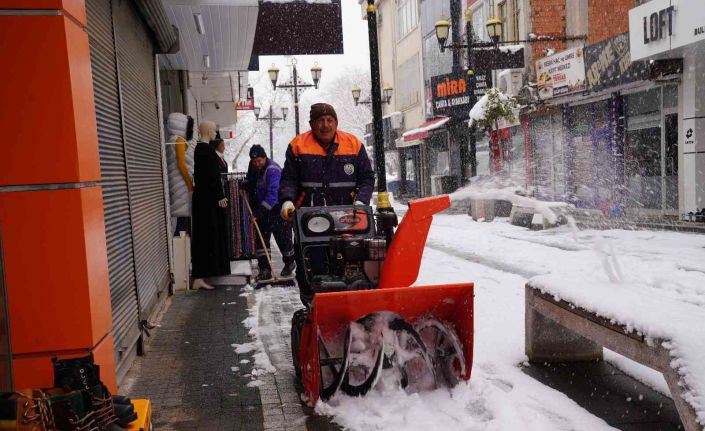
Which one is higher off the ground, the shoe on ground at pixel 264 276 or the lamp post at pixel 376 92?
the lamp post at pixel 376 92

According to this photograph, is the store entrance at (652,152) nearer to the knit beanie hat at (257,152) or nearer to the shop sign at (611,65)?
the shop sign at (611,65)

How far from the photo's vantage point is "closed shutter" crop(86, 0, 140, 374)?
447 centimetres

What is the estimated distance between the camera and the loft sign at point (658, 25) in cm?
1396

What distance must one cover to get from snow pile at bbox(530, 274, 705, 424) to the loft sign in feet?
38.5

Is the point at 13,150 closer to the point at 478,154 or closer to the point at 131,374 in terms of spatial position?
the point at 131,374

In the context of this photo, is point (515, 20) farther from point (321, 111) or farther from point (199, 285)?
point (321, 111)

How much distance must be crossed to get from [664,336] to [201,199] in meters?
6.57

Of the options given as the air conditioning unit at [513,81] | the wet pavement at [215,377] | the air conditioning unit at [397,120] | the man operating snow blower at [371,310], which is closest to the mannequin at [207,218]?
the wet pavement at [215,377]

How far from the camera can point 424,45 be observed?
34844 mm

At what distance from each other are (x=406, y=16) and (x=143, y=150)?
1371 inches

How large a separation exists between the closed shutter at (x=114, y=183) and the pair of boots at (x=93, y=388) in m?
1.56

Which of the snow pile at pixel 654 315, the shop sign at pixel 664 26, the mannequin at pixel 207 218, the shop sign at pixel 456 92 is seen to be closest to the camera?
the snow pile at pixel 654 315

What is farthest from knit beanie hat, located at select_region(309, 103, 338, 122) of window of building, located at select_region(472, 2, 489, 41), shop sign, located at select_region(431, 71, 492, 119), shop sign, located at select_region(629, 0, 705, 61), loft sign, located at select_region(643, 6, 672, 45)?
window of building, located at select_region(472, 2, 489, 41)

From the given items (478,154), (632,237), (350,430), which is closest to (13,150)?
(350,430)
